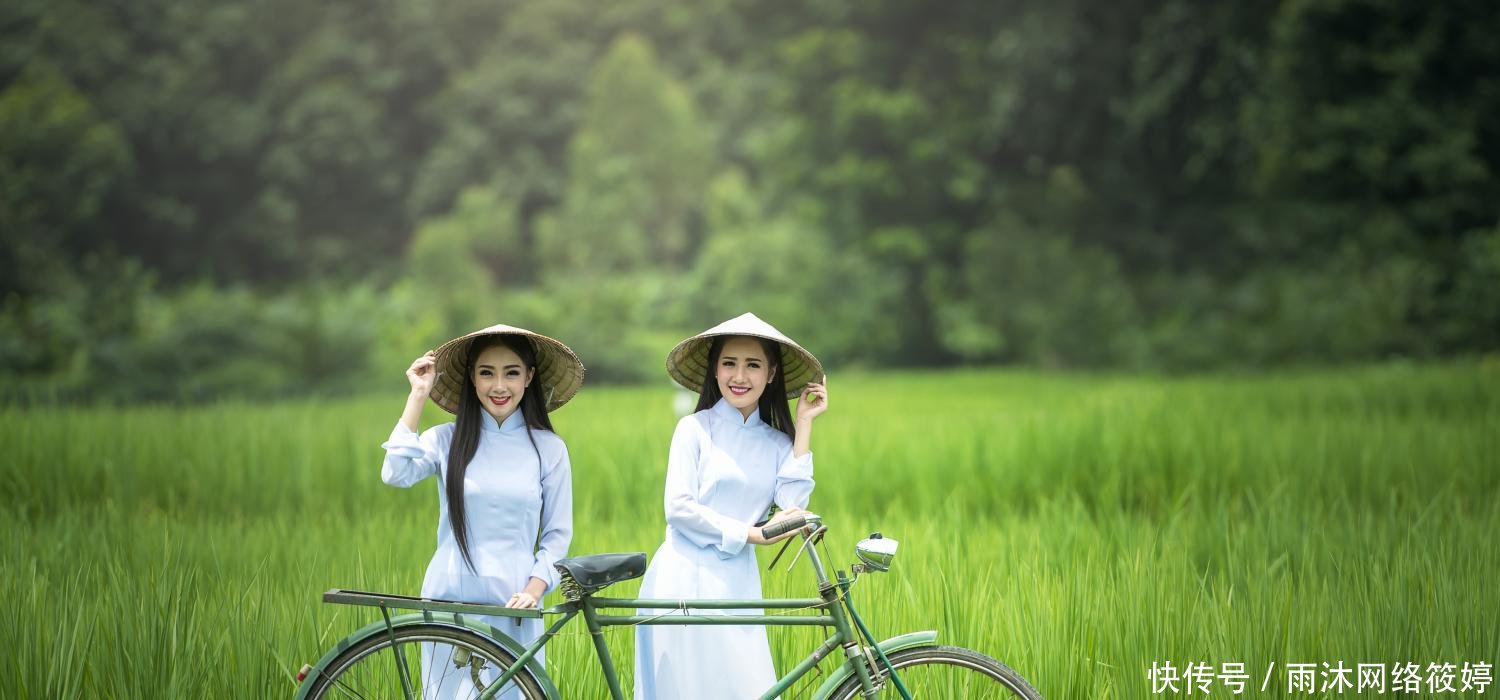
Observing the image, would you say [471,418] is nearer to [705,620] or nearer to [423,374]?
[423,374]

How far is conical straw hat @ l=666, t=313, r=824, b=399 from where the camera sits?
2.87 metres

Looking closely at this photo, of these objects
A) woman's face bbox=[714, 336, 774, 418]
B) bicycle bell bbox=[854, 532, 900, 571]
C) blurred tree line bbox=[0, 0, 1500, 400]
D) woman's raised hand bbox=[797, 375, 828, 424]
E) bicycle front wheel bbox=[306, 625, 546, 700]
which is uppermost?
blurred tree line bbox=[0, 0, 1500, 400]

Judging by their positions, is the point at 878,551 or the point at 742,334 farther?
the point at 742,334

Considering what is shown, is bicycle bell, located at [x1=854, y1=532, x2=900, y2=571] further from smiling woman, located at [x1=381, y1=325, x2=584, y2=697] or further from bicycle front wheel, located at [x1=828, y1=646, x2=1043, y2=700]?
smiling woman, located at [x1=381, y1=325, x2=584, y2=697]

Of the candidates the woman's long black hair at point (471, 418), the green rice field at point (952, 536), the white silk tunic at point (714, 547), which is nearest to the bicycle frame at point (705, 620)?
the white silk tunic at point (714, 547)

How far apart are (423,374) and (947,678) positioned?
1550mm

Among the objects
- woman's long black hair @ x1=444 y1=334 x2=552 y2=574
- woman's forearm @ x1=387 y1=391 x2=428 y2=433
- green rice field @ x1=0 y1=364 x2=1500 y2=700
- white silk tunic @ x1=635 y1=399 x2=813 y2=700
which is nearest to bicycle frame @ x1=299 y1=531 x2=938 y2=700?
white silk tunic @ x1=635 y1=399 x2=813 y2=700

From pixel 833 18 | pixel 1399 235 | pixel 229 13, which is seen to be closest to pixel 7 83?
pixel 229 13

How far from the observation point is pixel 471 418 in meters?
2.99

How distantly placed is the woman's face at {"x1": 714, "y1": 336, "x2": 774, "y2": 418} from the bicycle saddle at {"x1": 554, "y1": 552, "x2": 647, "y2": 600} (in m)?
0.55

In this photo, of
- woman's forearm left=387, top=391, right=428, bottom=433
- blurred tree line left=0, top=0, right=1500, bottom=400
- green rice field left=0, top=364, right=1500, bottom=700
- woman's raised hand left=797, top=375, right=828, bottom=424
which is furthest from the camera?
blurred tree line left=0, top=0, right=1500, bottom=400

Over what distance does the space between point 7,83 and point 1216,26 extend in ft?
86.4

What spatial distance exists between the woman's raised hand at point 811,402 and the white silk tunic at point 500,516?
2.00 ft

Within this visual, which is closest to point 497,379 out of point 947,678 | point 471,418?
point 471,418
